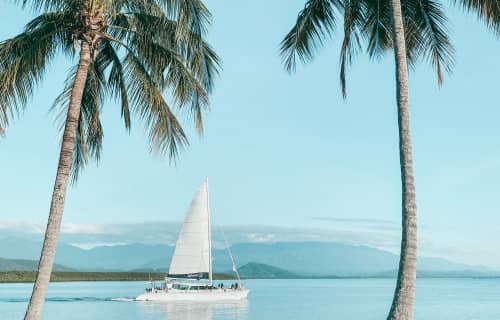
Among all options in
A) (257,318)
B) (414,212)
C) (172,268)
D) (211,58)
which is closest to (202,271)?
(172,268)

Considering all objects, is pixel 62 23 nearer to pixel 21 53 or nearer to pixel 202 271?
pixel 21 53

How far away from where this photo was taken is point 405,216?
1531 cm

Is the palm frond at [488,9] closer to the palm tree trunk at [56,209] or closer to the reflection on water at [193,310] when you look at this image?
the palm tree trunk at [56,209]

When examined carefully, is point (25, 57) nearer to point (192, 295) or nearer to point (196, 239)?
point (196, 239)

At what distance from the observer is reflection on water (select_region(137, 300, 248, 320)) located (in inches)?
2783

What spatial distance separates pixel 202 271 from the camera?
256ft

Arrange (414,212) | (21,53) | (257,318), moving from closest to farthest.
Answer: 1. (414,212)
2. (21,53)
3. (257,318)

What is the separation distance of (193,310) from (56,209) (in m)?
64.2

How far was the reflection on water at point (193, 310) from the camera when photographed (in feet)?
232

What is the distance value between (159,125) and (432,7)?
8338mm

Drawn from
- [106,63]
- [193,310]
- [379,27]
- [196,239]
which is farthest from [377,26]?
[193,310]

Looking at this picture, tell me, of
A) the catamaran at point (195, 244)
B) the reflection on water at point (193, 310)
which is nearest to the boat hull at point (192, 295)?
the reflection on water at point (193, 310)

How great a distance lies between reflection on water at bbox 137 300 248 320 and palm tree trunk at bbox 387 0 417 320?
54691 millimetres

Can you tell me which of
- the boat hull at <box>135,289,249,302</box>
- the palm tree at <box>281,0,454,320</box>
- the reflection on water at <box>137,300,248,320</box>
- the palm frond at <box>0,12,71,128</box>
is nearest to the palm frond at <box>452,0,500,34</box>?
the palm tree at <box>281,0,454,320</box>
